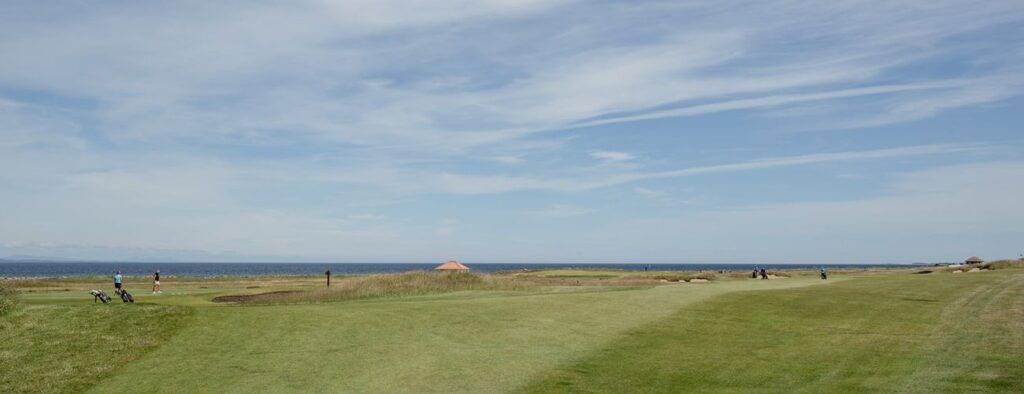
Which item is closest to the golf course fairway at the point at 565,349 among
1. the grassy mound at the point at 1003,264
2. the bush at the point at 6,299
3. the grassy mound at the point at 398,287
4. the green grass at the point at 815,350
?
the green grass at the point at 815,350

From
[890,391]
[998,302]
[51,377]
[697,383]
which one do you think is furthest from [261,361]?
[998,302]

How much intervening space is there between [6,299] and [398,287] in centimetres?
2302

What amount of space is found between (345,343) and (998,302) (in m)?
29.6

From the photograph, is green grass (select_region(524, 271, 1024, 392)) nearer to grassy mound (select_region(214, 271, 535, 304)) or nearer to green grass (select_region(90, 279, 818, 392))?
green grass (select_region(90, 279, 818, 392))

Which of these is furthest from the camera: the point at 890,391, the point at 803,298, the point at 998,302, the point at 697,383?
the point at 803,298

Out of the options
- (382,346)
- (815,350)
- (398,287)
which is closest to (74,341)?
(382,346)

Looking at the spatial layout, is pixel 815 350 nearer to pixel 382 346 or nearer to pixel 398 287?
pixel 382 346

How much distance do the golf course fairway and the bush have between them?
73 cm

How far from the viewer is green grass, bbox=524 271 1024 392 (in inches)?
707

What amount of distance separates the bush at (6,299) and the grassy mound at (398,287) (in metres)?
14.2

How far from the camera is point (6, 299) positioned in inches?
1166

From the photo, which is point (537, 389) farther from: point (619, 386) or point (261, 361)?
point (261, 361)

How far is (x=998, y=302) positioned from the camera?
33125 mm

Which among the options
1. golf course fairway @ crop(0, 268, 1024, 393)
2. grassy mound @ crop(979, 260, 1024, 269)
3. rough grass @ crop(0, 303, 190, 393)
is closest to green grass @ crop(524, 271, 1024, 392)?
golf course fairway @ crop(0, 268, 1024, 393)
